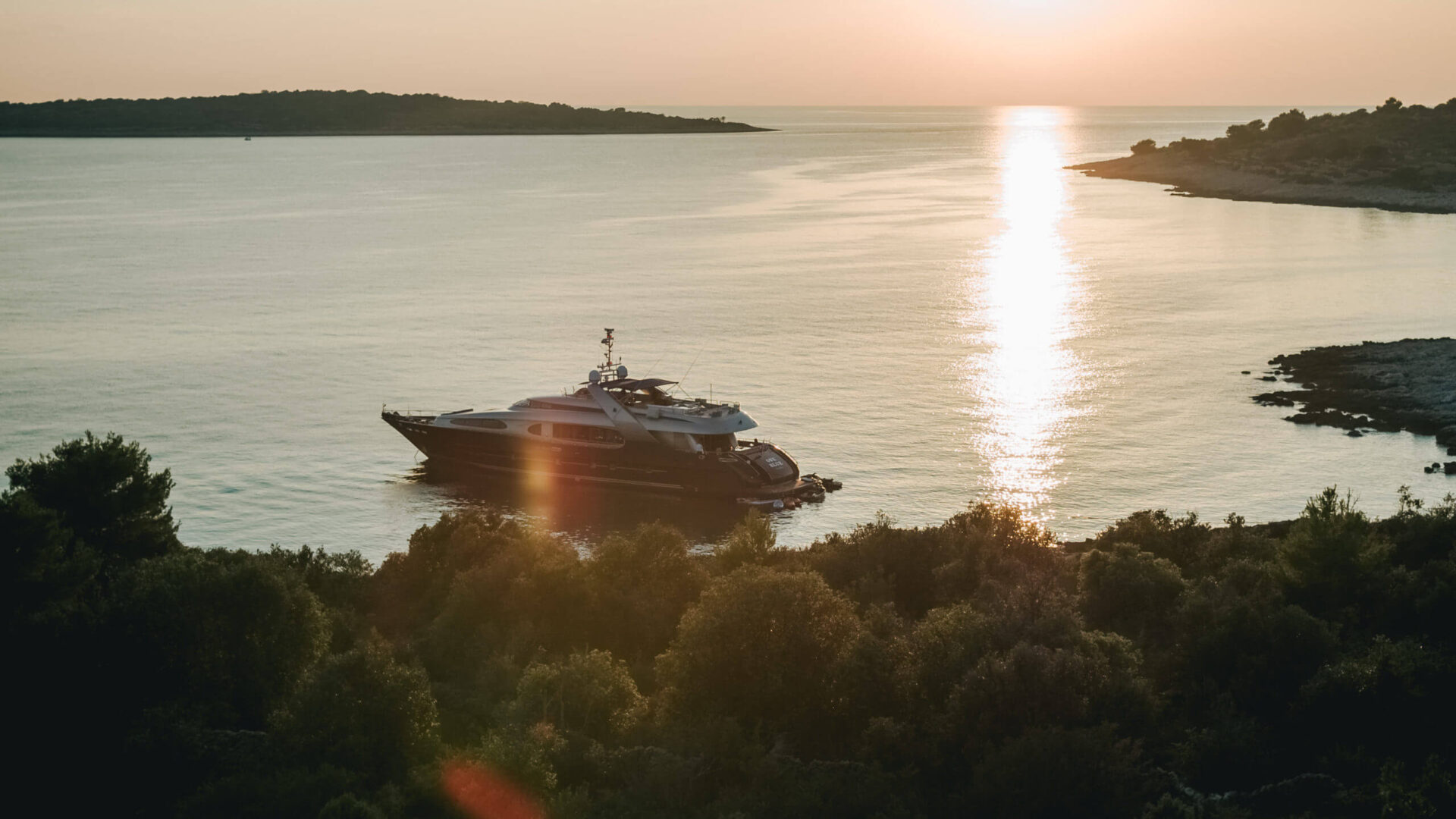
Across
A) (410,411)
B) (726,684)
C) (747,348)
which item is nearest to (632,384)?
(410,411)

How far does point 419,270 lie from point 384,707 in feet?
304

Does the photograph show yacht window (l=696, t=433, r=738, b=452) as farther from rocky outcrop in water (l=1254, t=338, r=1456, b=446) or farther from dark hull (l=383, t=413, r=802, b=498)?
rocky outcrop in water (l=1254, t=338, r=1456, b=446)

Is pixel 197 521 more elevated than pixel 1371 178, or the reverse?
pixel 1371 178

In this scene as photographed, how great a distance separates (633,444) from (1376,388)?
1509 inches

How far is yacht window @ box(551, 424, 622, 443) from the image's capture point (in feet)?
169

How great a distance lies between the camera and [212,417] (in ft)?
200

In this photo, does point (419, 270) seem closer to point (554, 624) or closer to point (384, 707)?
point (554, 624)

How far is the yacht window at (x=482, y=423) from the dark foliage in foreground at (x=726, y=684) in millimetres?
22415

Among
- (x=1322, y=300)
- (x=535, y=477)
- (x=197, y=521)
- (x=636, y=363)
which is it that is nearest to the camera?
(x=197, y=521)

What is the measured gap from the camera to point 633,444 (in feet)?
167

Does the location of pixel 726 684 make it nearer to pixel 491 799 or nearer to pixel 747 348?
pixel 491 799

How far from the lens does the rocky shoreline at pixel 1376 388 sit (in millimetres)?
58312

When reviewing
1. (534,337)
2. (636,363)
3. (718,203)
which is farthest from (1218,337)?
(718,203)

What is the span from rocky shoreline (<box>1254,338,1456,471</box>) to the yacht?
2608cm
